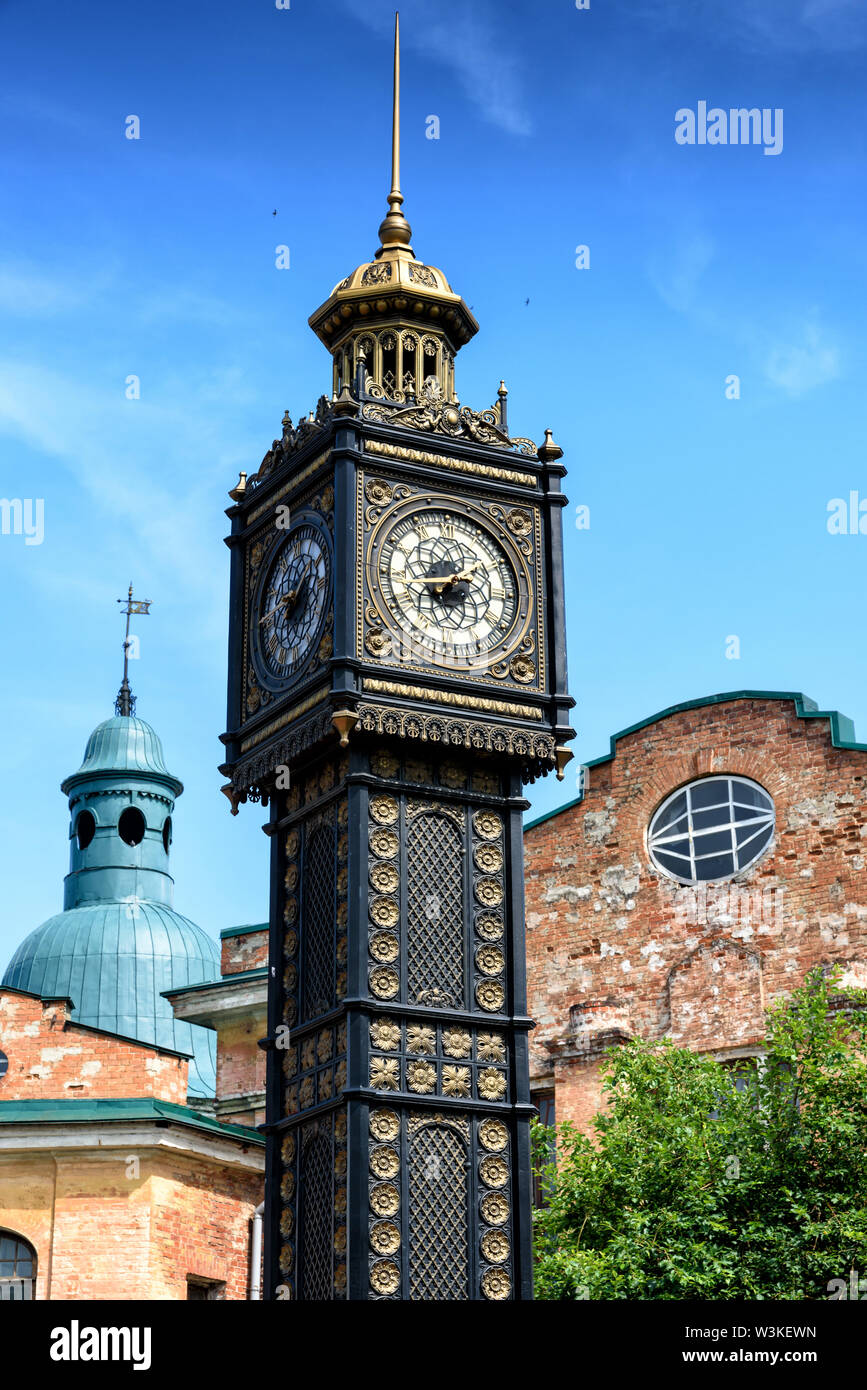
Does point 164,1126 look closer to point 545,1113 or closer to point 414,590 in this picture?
point 545,1113

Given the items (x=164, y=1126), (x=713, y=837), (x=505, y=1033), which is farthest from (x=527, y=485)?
(x=713, y=837)

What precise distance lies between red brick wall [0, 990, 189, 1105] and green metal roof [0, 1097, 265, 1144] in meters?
1.50

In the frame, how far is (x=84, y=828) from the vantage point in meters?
56.0

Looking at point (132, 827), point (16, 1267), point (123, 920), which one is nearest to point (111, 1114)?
point (16, 1267)

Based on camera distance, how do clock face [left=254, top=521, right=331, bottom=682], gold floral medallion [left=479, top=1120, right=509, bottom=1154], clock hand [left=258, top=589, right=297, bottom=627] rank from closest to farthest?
gold floral medallion [left=479, top=1120, right=509, bottom=1154]
clock face [left=254, top=521, right=331, bottom=682]
clock hand [left=258, top=589, right=297, bottom=627]

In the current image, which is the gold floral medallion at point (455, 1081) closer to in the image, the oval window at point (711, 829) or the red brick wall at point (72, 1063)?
the red brick wall at point (72, 1063)

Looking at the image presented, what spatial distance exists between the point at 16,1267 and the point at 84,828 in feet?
81.5

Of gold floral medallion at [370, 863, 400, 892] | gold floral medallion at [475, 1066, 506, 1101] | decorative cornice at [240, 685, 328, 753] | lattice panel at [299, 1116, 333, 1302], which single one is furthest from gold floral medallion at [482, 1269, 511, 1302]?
decorative cornice at [240, 685, 328, 753]

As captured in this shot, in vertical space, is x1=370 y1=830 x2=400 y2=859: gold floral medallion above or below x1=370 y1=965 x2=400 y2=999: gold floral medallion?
above

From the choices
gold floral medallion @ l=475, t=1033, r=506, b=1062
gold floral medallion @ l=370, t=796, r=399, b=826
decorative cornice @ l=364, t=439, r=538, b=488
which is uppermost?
decorative cornice @ l=364, t=439, r=538, b=488

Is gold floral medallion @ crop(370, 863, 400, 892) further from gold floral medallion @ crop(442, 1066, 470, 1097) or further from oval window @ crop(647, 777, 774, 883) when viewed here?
oval window @ crop(647, 777, 774, 883)

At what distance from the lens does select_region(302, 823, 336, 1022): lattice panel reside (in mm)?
20969

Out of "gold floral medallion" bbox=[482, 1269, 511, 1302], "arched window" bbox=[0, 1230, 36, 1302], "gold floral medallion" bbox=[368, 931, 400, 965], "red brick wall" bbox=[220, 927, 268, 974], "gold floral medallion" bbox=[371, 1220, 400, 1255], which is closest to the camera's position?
"gold floral medallion" bbox=[371, 1220, 400, 1255]
